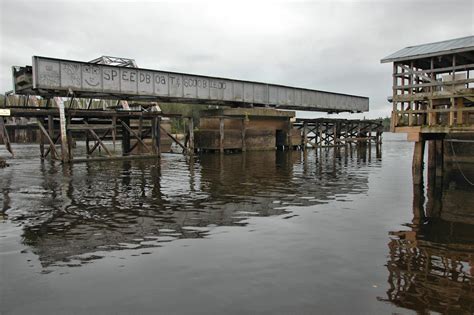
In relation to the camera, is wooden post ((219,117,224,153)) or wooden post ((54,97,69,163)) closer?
wooden post ((54,97,69,163))

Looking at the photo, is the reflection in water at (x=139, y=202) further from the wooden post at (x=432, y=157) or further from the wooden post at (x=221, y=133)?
the wooden post at (x=221, y=133)

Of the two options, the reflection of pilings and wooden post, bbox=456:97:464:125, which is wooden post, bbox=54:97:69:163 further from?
wooden post, bbox=456:97:464:125

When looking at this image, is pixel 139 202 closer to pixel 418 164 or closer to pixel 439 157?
pixel 418 164

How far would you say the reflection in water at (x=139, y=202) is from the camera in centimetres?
673

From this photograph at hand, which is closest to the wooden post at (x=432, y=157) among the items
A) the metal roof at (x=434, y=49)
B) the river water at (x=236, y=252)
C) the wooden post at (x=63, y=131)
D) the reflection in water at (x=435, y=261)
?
the river water at (x=236, y=252)

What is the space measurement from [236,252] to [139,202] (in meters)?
4.82

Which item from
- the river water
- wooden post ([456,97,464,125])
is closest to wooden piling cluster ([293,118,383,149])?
wooden post ([456,97,464,125])

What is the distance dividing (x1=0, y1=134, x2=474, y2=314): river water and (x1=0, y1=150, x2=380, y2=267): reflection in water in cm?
4

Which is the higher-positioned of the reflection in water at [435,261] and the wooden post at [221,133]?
the wooden post at [221,133]

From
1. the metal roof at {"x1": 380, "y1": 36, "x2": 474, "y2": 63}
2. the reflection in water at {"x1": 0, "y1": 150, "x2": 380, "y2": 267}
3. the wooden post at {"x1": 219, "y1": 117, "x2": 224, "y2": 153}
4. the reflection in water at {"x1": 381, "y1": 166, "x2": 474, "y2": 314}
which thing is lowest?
the reflection in water at {"x1": 381, "y1": 166, "x2": 474, "y2": 314}

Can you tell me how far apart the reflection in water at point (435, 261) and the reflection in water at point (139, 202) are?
8.90 feet

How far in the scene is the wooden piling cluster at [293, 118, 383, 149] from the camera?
126 ft

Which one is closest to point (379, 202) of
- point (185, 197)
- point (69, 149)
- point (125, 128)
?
point (185, 197)

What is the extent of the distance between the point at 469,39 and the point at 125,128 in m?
19.3
